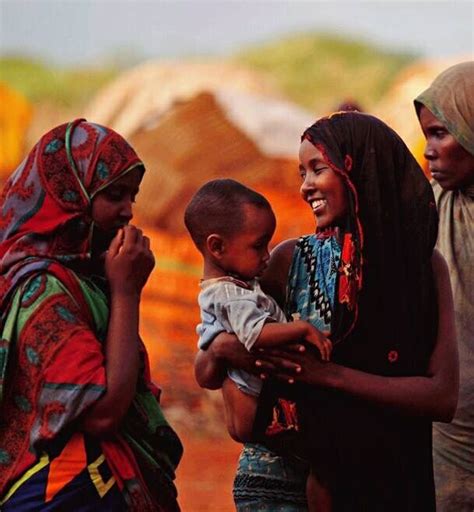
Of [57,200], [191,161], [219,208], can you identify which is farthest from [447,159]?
[191,161]

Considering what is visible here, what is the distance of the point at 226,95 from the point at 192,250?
1.66 metres

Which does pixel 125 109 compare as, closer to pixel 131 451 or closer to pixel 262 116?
pixel 262 116

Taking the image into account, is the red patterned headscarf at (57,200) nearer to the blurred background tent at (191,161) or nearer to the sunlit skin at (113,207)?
the sunlit skin at (113,207)

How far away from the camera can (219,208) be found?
4.06 m

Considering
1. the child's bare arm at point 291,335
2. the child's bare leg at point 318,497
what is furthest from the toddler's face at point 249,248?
the child's bare leg at point 318,497

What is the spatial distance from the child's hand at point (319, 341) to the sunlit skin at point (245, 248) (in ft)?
1.09

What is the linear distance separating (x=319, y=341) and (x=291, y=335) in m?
0.08

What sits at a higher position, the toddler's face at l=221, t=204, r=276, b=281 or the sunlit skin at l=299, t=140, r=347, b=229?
the sunlit skin at l=299, t=140, r=347, b=229

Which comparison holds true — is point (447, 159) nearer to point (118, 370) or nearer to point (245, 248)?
point (245, 248)

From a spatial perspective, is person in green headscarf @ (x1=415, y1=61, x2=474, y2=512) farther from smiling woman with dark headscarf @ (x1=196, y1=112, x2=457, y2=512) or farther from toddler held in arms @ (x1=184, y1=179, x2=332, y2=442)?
toddler held in arms @ (x1=184, y1=179, x2=332, y2=442)

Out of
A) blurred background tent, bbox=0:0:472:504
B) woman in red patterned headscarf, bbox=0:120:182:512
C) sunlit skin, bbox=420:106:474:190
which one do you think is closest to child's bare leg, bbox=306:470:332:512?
woman in red patterned headscarf, bbox=0:120:182:512

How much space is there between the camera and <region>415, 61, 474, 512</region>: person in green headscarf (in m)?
4.78

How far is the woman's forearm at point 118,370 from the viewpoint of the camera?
3951mm

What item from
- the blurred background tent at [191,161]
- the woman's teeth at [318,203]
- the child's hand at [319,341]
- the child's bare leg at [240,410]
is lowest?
the child's bare leg at [240,410]
